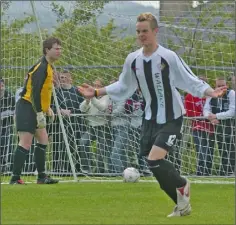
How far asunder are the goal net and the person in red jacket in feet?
0.06

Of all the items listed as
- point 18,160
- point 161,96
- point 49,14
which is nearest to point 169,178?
point 161,96

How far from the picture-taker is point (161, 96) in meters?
9.63

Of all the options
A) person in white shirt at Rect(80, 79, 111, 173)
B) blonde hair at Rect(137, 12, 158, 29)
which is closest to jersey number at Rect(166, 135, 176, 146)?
blonde hair at Rect(137, 12, 158, 29)

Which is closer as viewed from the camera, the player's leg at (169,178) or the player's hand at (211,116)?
the player's leg at (169,178)

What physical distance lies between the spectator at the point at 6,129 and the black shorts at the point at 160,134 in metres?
6.69

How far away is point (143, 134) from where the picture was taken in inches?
383

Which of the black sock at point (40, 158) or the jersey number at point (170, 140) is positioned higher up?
the jersey number at point (170, 140)

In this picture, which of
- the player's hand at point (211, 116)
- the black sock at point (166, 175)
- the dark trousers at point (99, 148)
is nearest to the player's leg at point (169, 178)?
the black sock at point (166, 175)

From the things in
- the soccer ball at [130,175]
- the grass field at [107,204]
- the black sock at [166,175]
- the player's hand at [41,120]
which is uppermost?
the player's hand at [41,120]

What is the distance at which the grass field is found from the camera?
29.4ft

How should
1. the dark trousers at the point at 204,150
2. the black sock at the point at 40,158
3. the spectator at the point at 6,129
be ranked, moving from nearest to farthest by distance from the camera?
the black sock at the point at 40,158 < the dark trousers at the point at 204,150 < the spectator at the point at 6,129

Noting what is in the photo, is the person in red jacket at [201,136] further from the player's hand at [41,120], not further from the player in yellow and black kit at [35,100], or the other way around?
the player's hand at [41,120]

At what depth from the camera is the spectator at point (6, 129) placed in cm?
1619

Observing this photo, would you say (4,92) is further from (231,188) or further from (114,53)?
(231,188)
